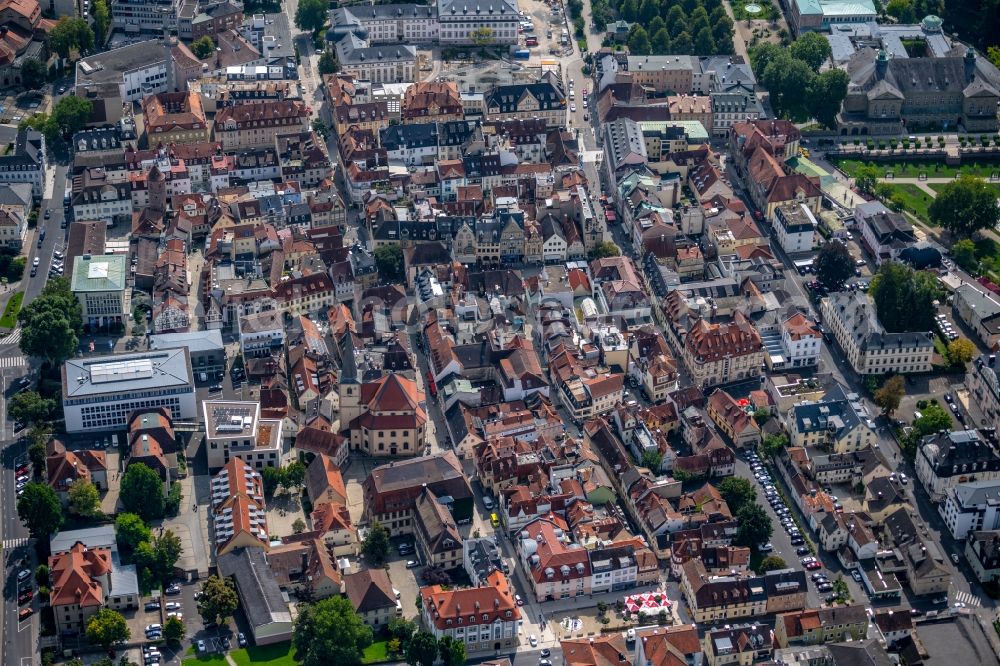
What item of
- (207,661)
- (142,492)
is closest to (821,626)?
(207,661)

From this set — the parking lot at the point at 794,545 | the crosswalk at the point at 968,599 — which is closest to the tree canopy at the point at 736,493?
the parking lot at the point at 794,545

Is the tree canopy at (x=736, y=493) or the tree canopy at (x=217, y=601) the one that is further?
the tree canopy at (x=736, y=493)

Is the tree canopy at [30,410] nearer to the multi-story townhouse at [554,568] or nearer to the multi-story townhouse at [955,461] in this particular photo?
the multi-story townhouse at [554,568]

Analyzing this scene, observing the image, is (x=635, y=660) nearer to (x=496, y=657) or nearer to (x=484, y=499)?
(x=496, y=657)

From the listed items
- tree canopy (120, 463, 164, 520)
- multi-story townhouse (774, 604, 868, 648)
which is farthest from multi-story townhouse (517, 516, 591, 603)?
tree canopy (120, 463, 164, 520)

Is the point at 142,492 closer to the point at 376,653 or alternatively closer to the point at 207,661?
the point at 207,661

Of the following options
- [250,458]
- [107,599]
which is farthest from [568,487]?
[107,599]
